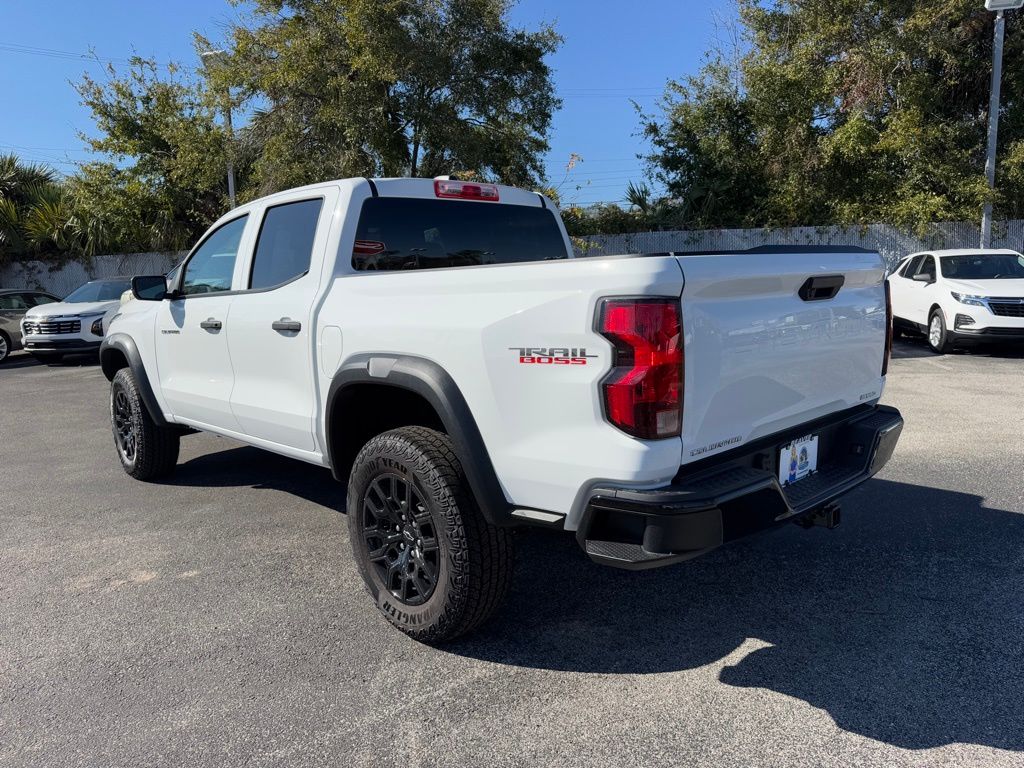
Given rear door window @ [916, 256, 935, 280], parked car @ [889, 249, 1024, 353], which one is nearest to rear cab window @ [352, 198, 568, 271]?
parked car @ [889, 249, 1024, 353]

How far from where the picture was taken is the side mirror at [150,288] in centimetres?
498

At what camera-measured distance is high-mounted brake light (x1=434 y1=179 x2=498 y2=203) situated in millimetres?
4203

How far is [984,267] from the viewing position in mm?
11797

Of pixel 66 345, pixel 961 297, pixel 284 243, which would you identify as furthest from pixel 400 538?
pixel 66 345

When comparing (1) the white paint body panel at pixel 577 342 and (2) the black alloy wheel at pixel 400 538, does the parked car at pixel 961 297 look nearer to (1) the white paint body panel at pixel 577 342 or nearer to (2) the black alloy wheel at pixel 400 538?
(1) the white paint body panel at pixel 577 342

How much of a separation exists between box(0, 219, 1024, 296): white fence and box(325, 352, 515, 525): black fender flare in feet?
36.0

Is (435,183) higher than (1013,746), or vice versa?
(435,183)

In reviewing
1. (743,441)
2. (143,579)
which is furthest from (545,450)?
(143,579)

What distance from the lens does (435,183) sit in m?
4.20

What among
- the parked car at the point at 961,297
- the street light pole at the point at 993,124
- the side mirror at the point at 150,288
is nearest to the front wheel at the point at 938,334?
the parked car at the point at 961,297

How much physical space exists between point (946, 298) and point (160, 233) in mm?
19912

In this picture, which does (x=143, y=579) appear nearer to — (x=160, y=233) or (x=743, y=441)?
(x=743, y=441)

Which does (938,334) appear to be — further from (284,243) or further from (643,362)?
(643,362)

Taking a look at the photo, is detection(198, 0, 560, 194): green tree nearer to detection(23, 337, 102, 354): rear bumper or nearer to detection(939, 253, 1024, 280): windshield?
detection(23, 337, 102, 354): rear bumper
